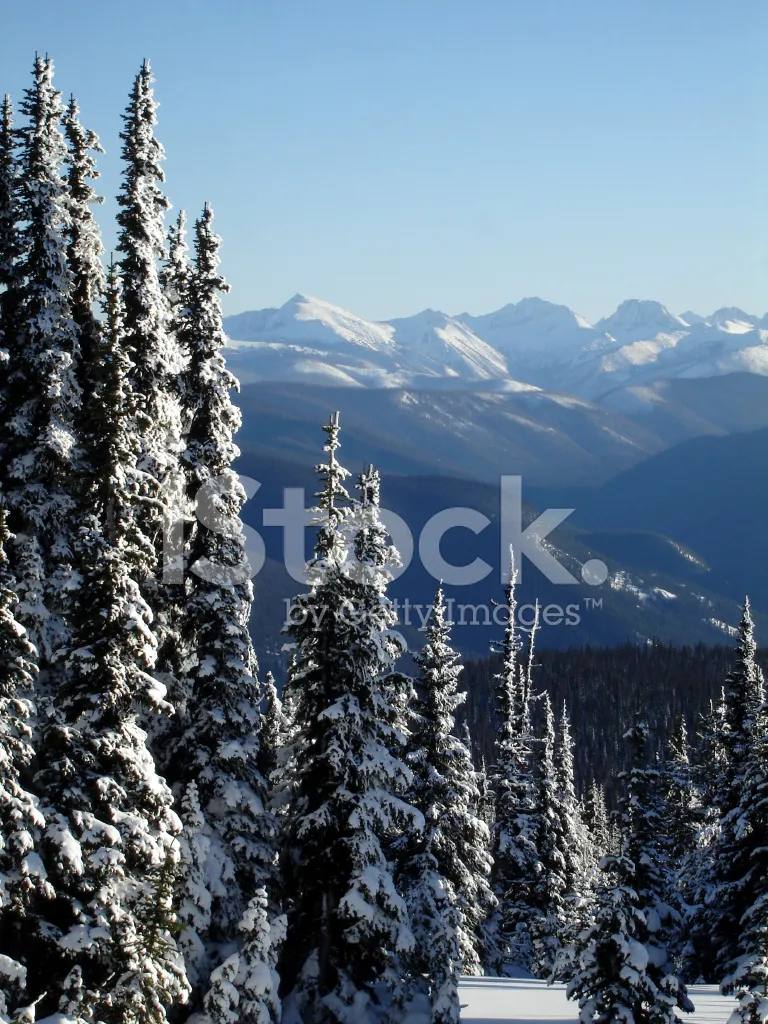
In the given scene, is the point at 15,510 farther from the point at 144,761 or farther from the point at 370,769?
the point at 370,769

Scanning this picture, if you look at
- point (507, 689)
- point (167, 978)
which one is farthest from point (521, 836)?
point (167, 978)

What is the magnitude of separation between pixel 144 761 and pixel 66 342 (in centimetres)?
1163

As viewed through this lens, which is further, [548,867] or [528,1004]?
[548,867]

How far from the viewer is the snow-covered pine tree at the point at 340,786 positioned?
27.8 m

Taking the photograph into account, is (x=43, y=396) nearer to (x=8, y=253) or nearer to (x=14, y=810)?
(x=8, y=253)

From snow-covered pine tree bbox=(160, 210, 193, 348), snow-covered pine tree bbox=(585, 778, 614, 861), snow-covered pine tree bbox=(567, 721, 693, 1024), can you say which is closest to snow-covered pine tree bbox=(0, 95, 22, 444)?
snow-covered pine tree bbox=(160, 210, 193, 348)

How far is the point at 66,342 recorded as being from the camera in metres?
28.5

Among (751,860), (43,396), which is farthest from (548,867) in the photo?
(43,396)

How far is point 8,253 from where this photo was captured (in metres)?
28.4

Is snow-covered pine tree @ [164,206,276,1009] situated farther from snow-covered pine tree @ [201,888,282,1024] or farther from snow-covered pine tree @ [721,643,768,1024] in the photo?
snow-covered pine tree @ [721,643,768,1024]

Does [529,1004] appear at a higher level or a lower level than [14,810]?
lower

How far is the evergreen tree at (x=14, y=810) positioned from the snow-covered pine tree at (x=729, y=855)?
21.3 m

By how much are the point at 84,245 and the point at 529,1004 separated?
90.7 feet

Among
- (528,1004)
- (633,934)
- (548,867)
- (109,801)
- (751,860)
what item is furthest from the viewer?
(548,867)
